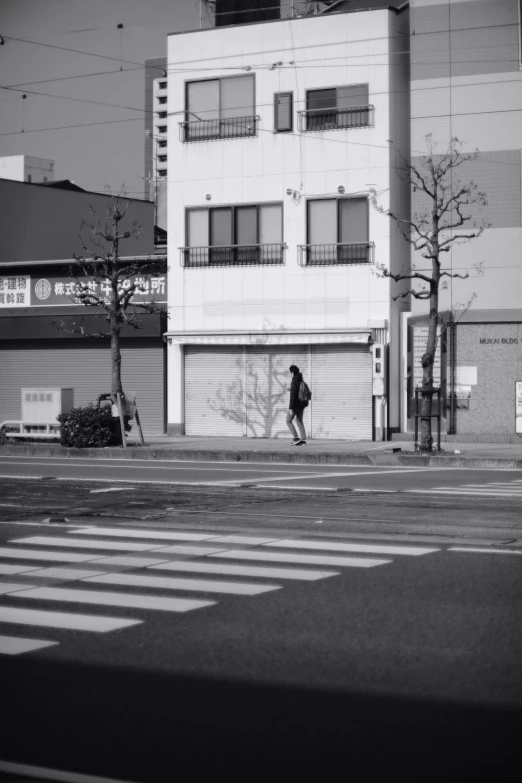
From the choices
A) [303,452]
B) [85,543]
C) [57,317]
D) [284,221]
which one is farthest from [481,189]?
[85,543]

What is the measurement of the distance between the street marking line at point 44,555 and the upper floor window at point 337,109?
21.2 meters

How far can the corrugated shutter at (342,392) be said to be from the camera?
2884cm

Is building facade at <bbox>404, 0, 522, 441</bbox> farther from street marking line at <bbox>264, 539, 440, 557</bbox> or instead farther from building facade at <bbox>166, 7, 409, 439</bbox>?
street marking line at <bbox>264, 539, 440, 557</bbox>

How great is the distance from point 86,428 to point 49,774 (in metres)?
21.4

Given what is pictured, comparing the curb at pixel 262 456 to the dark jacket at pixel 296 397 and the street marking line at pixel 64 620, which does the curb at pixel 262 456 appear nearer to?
the dark jacket at pixel 296 397

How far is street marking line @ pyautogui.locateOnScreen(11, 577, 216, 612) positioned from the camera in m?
7.43

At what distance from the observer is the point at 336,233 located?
1150 inches

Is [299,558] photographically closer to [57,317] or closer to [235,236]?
[235,236]

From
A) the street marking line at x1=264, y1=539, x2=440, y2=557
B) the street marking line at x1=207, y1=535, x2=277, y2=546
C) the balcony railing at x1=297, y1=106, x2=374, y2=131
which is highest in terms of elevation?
the balcony railing at x1=297, y1=106, x2=374, y2=131

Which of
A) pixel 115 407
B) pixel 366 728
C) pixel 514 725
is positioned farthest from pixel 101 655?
pixel 115 407

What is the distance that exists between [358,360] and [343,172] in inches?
193

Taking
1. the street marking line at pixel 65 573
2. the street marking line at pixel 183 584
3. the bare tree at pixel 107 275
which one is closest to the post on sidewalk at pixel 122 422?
the bare tree at pixel 107 275

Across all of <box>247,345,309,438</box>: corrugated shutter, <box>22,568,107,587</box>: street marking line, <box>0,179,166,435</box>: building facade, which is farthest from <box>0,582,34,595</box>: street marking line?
<box>0,179,166,435</box>: building facade

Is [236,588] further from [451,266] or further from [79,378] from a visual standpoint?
[79,378]
